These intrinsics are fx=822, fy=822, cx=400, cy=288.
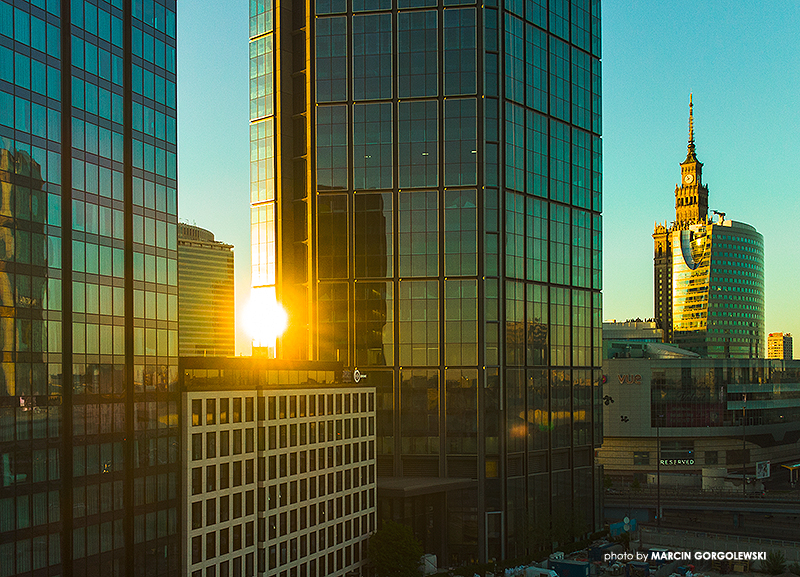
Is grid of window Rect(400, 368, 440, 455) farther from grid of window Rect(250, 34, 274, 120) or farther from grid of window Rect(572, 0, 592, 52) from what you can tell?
grid of window Rect(572, 0, 592, 52)

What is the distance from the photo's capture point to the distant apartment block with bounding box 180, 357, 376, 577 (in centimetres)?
6925

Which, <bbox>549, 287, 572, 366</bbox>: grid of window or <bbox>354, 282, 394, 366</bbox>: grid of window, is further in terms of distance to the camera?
<bbox>549, 287, 572, 366</bbox>: grid of window

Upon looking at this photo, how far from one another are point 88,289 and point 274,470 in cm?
2587

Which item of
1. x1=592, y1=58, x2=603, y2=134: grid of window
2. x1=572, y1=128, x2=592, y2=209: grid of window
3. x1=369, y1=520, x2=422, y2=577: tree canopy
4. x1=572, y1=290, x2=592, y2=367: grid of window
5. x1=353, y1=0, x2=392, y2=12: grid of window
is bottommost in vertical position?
x1=369, y1=520, x2=422, y2=577: tree canopy

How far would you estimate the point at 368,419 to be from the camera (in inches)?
3745

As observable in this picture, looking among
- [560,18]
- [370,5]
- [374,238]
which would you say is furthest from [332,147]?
[560,18]

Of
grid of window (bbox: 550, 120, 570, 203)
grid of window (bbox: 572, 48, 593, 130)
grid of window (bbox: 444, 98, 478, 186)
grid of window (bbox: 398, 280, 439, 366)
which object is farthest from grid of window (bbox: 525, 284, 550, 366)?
grid of window (bbox: 572, 48, 593, 130)

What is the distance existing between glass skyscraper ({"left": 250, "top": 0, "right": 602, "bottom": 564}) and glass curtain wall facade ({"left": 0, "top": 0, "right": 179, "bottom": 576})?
143 ft

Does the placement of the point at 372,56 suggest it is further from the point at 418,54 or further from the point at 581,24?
the point at 581,24

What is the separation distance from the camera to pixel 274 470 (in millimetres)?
77125

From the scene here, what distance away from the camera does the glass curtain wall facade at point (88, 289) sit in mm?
55031

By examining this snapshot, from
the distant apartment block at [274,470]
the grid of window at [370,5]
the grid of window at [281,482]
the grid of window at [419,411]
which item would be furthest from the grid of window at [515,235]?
the grid of window at [370,5]

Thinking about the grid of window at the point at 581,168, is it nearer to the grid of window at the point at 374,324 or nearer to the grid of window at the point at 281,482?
the grid of window at the point at 374,324

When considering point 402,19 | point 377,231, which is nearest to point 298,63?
point 402,19
